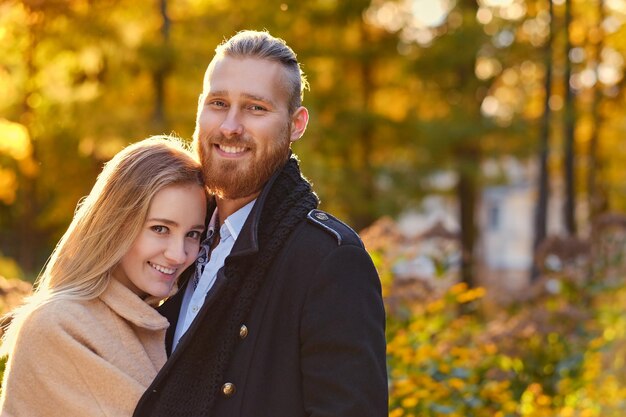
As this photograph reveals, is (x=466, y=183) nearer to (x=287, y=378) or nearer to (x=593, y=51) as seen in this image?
(x=593, y=51)

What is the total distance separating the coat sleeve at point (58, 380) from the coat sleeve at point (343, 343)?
2.00 feet

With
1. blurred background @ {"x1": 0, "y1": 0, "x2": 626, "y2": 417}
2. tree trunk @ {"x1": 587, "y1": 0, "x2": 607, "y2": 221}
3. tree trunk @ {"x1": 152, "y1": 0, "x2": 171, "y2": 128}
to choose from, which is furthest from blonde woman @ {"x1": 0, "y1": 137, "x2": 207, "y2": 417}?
tree trunk @ {"x1": 587, "y1": 0, "x2": 607, "y2": 221}

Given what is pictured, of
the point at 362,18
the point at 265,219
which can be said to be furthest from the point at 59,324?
the point at 362,18

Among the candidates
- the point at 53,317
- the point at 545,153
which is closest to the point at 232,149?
the point at 53,317

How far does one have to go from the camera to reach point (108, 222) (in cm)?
312

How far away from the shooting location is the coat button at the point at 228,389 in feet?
8.69

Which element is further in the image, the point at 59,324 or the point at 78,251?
the point at 78,251

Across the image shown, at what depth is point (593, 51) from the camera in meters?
22.9

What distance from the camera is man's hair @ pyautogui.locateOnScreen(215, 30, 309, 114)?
2.90 metres

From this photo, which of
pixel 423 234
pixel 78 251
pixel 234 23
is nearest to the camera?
pixel 78 251

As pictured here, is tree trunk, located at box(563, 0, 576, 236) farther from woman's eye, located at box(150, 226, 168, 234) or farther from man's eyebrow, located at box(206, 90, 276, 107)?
man's eyebrow, located at box(206, 90, 276, 107)

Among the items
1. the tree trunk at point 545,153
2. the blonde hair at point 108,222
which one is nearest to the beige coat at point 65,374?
the blonde hair at point 108,222

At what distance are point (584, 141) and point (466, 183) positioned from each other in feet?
29.2

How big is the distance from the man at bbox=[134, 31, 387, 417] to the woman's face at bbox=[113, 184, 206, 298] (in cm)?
11
